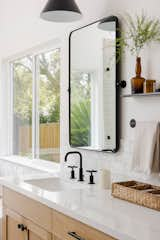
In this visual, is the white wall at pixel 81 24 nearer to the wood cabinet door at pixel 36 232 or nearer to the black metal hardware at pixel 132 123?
the black metal hardware at pixel 132 123

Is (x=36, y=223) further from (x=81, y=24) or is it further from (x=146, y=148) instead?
(x=81, y=24)

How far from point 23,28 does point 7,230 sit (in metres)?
2.07

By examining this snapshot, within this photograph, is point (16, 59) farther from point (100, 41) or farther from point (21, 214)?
point (21, 214)

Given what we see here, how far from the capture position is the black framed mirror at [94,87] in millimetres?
2553

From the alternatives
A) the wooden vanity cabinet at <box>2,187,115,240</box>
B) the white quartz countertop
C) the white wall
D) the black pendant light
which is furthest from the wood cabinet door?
the black pendant light

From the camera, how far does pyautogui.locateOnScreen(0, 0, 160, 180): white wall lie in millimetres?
2266

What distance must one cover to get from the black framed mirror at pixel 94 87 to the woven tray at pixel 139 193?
1.31ft

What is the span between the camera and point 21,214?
256cm

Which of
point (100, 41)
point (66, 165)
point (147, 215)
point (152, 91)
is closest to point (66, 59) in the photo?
point (100, 41)

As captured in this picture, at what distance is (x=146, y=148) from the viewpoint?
2146 mm

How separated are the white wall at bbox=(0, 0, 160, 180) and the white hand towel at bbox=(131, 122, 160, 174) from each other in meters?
0.09

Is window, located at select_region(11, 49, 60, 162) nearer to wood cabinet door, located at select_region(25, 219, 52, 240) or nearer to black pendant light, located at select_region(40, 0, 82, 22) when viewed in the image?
black pendant light, located at select_region(40, 0, 82, 22)

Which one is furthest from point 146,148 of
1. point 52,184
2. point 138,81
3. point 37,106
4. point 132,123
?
point 37,106

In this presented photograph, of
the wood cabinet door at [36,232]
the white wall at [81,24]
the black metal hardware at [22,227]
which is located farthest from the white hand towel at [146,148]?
the black metal hardware at [22,227]
